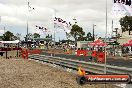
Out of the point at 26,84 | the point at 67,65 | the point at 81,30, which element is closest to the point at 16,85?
the point at 26,84

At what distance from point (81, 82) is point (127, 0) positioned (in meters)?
7.09

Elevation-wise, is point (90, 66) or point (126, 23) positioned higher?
point (126, 23)

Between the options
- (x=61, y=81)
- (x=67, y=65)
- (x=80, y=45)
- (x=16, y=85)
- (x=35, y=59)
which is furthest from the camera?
(x=80, y=45)

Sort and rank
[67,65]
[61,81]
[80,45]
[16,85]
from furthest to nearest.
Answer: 1. [80,45]
2. [67,65]
3. [61,81]
4. [16,85]

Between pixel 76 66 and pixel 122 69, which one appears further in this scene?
→ pixel 76 66

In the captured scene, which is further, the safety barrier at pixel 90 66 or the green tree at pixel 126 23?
the green tree at pixel 126 23

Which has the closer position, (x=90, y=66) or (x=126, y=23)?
(x=90, y=66)

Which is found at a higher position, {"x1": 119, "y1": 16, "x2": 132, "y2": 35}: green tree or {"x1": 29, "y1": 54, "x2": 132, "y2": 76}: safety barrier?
{"x1": 119, "y1": 16, "x2": 132, "y2": 35}: green tree

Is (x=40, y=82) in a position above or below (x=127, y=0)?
below

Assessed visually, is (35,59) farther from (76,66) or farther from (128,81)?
(128,81)

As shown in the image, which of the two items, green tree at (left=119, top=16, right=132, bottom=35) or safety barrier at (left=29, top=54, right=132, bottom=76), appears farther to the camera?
green tree at (left=119, top=16, right=132, bottom=35)

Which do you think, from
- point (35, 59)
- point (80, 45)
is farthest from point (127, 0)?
point (80, 45)

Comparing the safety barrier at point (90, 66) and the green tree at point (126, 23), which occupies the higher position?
the green tree at point (126, 23)

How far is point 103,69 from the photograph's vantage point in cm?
1584
